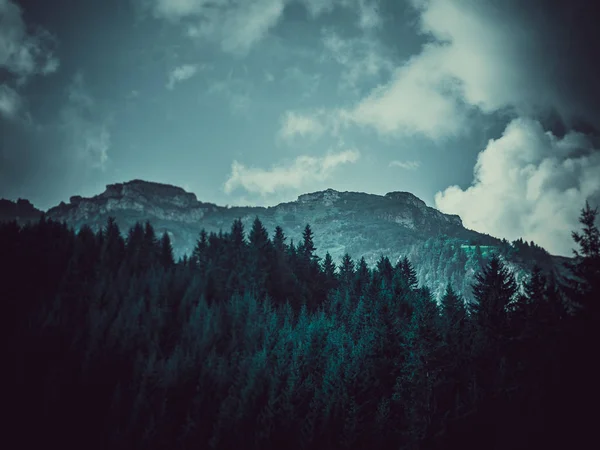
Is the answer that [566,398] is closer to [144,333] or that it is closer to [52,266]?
[144,333]

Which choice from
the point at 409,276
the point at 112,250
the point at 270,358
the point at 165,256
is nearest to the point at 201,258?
the point at 165,256

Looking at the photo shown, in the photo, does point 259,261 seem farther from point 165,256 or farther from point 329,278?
point 165,256

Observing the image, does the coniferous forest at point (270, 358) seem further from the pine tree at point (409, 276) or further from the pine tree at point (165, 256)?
the pine tree at point (409, 276)

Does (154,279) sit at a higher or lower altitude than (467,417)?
higher

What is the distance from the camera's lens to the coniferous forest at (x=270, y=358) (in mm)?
26797

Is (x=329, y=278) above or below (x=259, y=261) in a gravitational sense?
below

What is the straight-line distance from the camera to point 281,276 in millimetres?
79562

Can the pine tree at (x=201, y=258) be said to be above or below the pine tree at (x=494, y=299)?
above

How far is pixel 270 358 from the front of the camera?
53.0 metres

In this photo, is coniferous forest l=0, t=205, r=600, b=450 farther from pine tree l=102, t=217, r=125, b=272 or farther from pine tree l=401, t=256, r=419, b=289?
pine tree l=401, t=256, r=419, b=289

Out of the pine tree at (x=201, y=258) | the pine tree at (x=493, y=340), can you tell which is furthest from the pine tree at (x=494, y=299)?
the pine tree at (x=201, y=258)

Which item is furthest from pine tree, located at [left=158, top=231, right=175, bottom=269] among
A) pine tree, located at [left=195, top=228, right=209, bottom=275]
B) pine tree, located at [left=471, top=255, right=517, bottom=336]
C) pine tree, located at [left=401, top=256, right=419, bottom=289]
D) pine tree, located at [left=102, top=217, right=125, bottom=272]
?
pine tree, located at [left=471, top=255, right=517, bottom=336]

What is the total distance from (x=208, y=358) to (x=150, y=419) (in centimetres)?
1091

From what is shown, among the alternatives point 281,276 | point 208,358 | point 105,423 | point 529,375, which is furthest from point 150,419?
point 281,276
